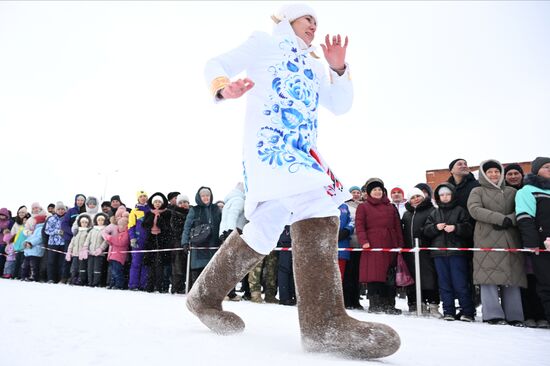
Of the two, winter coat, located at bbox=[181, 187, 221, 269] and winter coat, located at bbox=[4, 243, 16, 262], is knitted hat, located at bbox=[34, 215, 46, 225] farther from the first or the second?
winter coat, located at bbox=[181, 187, 221, 269]

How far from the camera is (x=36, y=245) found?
38.9ft

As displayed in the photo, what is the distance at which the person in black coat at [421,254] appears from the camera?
5.94 metres

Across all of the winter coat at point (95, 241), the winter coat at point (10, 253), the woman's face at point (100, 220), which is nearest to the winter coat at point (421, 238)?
the winter coat at point (95, 241)

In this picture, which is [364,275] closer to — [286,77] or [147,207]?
[286,77]

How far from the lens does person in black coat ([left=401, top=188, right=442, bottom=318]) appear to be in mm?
5943

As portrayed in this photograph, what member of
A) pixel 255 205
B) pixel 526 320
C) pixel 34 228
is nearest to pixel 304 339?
pixel 255 205

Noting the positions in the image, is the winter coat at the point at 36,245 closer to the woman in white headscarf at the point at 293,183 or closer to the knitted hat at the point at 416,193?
the knitted hat at the point at 416,193

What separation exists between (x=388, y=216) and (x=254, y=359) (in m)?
4.86

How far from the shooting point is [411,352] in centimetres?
233

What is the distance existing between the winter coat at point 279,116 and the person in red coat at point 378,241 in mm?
3983

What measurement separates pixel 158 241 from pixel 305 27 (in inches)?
274

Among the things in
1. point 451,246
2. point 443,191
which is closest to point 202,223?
point 443,191

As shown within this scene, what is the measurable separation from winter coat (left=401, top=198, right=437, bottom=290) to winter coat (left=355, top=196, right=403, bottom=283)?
181 mm

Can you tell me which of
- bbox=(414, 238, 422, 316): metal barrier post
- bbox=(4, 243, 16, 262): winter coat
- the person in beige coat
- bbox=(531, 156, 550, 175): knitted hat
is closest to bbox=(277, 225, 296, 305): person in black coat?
bbox=(414, 238, 422, 316): metal barrier post
